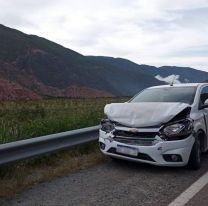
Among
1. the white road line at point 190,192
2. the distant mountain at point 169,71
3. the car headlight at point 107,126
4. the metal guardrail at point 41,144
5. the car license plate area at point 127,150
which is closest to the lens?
the white road line at point 190,192

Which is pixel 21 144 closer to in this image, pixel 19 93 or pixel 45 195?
pixel 45 195

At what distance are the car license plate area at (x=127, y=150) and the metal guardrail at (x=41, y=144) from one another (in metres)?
0.98

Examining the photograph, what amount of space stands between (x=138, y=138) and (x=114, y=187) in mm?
1210

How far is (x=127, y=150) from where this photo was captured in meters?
7.41

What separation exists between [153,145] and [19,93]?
55431 mm

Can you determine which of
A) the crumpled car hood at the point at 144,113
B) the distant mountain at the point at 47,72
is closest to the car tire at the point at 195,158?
the crumpled car hood at the point at 144,113

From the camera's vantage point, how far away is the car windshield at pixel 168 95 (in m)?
8.68

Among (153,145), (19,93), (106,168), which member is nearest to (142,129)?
(153,145)

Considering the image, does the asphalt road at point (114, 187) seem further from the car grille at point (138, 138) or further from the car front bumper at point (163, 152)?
the car grille at point (138, 138)

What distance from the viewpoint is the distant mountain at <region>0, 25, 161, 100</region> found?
3305 inches

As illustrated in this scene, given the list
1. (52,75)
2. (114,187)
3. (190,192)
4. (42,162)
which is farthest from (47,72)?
(190,192)

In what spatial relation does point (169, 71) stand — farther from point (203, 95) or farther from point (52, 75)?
point (203, 95)

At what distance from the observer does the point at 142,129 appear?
24.2ft

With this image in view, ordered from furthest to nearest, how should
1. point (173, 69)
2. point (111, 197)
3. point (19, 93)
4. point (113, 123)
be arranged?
1. point (173, 69)
2. point (19, 93)
3. point (113, 123)
4. point (111, 197)
